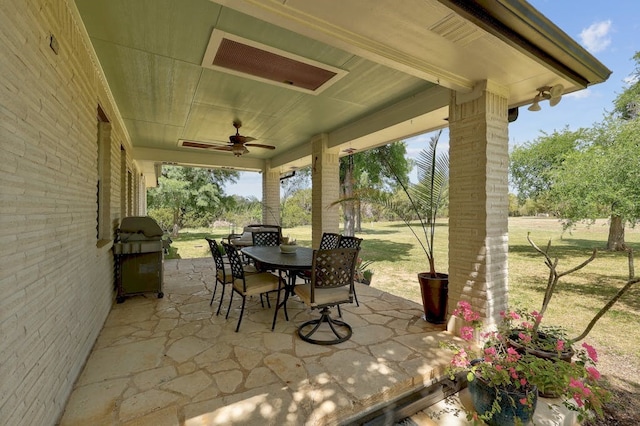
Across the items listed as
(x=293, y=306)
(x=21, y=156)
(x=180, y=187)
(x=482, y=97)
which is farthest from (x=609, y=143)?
(x=180, y=187)

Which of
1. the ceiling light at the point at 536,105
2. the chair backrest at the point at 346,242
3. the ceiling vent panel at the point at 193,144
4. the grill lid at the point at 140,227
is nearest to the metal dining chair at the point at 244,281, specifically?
the chair backrest at the point at 346,242

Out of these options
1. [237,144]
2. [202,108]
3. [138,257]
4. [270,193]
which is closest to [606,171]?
[237,144]

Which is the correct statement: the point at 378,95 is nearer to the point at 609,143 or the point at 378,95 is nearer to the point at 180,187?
the point at 609,143

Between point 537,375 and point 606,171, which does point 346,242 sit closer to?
point 537,375

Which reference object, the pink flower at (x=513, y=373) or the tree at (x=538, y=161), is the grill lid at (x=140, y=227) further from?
the tree at (x=538, y=161)

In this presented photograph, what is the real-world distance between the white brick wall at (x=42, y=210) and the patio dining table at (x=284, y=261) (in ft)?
5.36

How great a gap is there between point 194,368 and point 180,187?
1269cm

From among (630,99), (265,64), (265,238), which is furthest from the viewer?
(630,99)

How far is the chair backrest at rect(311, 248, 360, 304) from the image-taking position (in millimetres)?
2746

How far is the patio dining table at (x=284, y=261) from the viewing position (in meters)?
3.03

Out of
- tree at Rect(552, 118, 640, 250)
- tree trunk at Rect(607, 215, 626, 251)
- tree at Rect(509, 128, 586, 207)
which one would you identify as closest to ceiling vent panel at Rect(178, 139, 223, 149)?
tree at Rect(552, 118, 640, 250)

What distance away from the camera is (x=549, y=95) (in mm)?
2828

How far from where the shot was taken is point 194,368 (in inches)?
91.2

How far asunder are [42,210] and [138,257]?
8.60 ft
